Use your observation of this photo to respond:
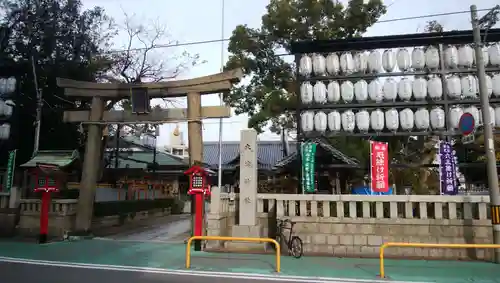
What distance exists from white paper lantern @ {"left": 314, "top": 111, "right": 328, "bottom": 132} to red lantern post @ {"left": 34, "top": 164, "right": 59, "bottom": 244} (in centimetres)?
1020

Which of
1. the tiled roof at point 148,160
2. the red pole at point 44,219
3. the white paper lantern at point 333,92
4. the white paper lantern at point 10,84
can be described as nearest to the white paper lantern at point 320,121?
the white paper lantern at point 333,92

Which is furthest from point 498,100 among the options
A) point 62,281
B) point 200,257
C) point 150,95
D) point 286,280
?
point 62,281

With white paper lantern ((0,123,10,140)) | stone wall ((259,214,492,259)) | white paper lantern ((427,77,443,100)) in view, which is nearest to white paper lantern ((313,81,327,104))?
white paper lantern ((427,77,443,100))

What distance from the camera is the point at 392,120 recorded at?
14.2 m

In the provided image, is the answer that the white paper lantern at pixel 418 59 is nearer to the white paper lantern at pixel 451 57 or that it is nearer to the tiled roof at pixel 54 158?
the white paper lantern at pixel 451 57

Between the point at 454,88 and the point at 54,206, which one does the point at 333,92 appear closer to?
the point at 454,88

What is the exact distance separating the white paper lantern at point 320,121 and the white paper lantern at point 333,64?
1.67 m

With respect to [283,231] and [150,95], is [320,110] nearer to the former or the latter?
[283,231]

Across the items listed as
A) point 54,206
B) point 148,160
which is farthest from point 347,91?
point 148,160

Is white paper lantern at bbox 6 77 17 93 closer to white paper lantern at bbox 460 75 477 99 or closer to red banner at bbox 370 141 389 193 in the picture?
red banner at bbox 370 141 389 193

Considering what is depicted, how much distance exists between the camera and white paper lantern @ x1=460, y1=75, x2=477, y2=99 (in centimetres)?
1387

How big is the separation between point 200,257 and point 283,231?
2.63 meters

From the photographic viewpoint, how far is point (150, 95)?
1603cm

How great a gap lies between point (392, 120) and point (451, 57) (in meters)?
3.13
